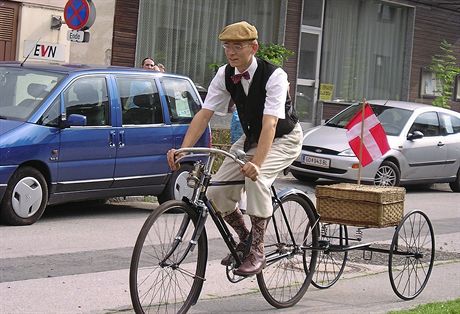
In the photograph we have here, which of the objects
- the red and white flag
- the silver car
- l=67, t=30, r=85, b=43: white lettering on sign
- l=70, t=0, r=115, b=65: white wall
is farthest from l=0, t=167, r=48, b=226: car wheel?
l=70, t=0, r=115, b=65: white wall

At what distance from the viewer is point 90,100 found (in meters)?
11.8

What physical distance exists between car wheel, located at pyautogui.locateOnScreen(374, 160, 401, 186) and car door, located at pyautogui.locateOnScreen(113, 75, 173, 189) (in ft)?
18.5

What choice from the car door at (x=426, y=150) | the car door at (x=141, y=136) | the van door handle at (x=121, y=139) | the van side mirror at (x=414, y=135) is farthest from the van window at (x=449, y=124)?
the van door handle at (x=121, y=139)

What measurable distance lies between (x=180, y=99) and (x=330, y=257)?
529 centimetres

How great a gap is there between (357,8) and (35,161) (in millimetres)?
17413

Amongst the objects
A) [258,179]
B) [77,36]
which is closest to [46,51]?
[77,36]

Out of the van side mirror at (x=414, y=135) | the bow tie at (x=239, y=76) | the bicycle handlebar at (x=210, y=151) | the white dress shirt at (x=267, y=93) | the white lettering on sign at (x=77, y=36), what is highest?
the white lettering on sign at (x=77, y=36)

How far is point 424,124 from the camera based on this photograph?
18531 millimetres

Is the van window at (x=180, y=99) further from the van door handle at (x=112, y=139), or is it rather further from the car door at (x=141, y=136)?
the van door handle at (x=112, y=139)

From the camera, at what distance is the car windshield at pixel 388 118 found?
18047mm

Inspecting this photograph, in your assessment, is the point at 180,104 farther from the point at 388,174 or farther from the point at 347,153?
the point at 388,174

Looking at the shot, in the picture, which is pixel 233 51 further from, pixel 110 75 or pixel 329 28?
pixel 329 28

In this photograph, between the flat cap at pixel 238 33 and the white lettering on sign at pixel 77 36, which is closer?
the flat cap at pixel 238 33

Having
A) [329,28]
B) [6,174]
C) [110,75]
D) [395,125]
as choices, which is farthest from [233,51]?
[329,28]
